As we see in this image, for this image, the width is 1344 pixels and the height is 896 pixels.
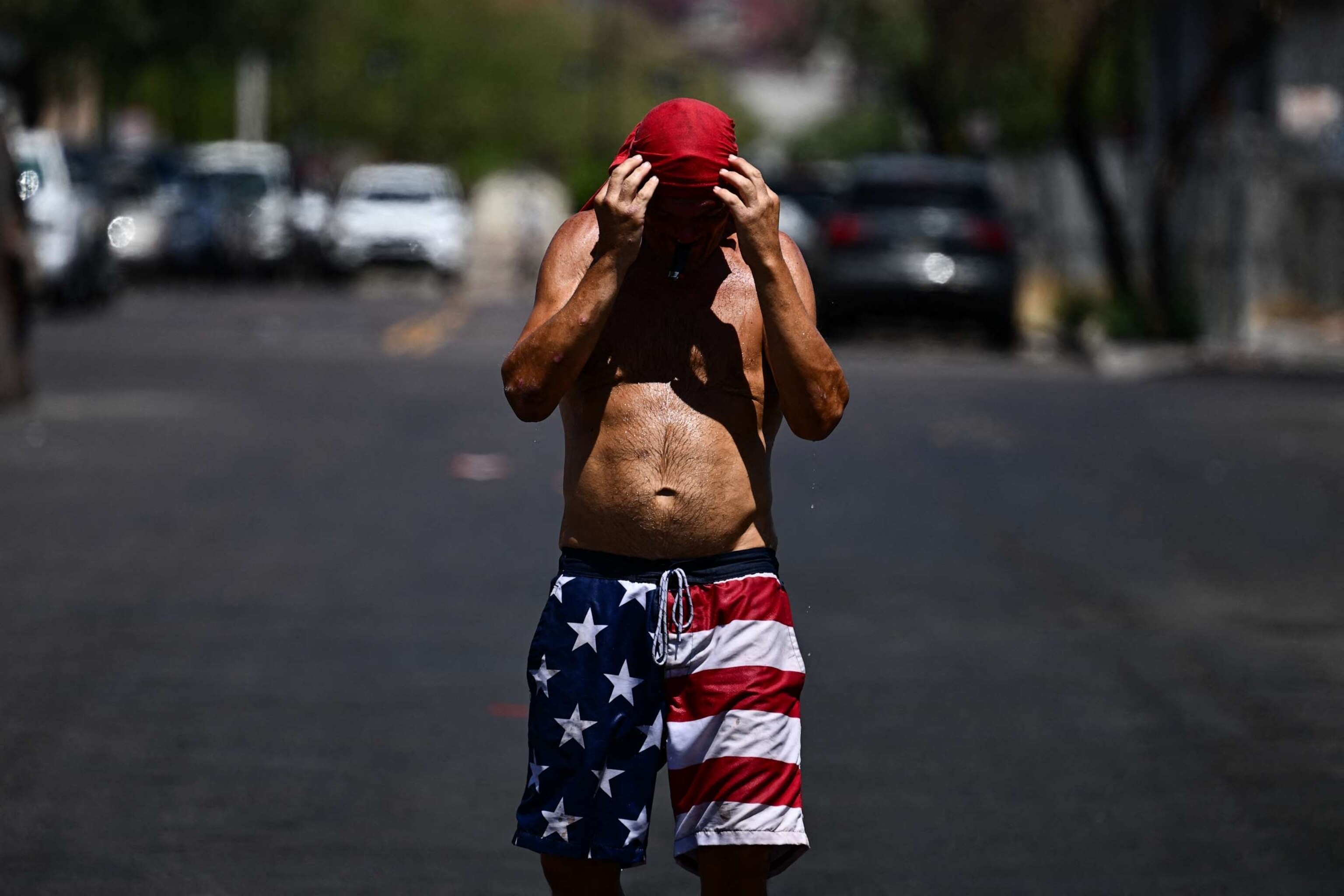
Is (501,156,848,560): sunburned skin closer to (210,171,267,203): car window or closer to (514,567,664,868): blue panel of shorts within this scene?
(514,567,664,868): blue panel of shorts

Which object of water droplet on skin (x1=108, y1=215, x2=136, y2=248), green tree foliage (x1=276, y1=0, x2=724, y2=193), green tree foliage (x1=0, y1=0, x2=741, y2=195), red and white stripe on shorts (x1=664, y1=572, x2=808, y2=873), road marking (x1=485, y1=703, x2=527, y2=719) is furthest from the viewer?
green tree foliage (x1=276, y1=0, x2=724, y2=193)

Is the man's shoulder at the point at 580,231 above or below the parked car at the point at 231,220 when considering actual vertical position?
above

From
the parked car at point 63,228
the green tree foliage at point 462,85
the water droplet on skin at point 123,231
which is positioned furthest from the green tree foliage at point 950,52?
the green tree foliage at point 462,85

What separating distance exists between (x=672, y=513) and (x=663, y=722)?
38 centimetres

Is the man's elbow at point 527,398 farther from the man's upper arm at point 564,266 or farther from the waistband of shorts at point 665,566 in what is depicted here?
the waistband of shorts at point 665,566

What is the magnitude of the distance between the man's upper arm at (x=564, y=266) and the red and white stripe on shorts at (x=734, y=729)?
58cm

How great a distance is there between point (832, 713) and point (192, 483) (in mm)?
6436

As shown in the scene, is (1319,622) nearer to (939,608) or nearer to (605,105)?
(939,608)

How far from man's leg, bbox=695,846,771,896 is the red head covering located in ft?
3.80

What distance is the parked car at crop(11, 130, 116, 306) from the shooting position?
2664 centimetres

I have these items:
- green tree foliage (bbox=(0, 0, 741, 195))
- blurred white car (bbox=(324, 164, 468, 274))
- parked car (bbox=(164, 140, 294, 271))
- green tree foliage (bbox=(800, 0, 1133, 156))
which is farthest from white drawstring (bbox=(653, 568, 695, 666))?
green tree foliage (bbox=(0, 0, 741, 195))

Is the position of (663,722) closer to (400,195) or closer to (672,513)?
(672,513)

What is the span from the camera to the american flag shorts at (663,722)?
4.12 m

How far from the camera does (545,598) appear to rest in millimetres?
9633
